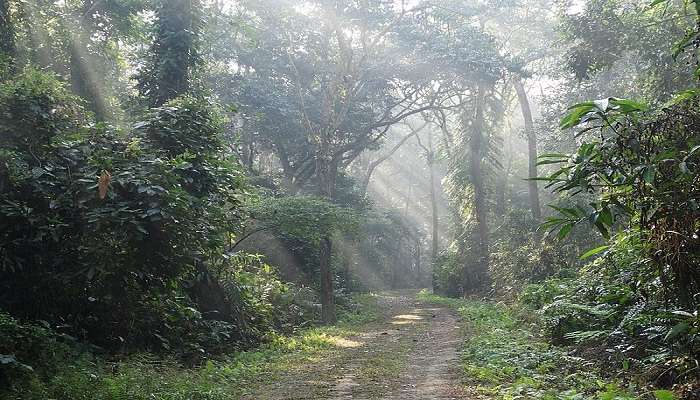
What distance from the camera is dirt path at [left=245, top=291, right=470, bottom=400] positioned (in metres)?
7.61

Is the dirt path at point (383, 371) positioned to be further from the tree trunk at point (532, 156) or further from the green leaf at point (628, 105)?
the tree trunk at point (532, 156)

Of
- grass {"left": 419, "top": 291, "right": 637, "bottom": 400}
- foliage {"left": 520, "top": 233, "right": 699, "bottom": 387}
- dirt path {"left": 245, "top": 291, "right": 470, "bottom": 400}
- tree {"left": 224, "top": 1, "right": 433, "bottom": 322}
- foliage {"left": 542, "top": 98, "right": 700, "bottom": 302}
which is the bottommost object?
dirt path {"left": 245, "top": 291, "right": 470, "bottom": 400}

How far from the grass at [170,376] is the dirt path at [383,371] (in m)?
0.44

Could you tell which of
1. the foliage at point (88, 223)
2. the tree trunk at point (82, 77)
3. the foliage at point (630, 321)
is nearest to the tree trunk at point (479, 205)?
the foliage at point (630, 321)

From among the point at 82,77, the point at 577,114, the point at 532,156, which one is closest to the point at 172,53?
the point at 82,77

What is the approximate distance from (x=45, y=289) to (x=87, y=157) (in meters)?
2.13

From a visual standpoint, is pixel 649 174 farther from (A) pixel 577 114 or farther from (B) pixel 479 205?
(B) pixel 479 205

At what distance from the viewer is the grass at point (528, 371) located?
6.45m

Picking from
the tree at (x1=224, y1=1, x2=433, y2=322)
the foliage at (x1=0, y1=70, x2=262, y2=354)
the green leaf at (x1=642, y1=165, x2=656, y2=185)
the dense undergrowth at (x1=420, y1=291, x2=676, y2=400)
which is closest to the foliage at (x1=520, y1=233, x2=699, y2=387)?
the dense undergrowth at (x1=420, y1=291, x2=676, y2=400)

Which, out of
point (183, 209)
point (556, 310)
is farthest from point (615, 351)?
point (183, 209)

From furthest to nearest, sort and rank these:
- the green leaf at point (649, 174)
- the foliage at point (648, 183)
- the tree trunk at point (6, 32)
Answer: the tree trunk at point (6, 32) → the foliage at point (648, 183) → the green leaf at point (649, 174)

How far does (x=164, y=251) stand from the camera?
9.28 meters

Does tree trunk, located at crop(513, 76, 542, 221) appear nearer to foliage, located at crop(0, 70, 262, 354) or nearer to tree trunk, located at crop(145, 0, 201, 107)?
tree trunk, located at crop(145, 0, 201, 107)

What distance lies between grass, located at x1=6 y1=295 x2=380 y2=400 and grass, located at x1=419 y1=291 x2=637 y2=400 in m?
3.03
